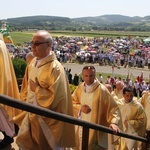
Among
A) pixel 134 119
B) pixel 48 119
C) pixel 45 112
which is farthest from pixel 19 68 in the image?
pixel 45 112

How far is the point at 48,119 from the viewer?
3891 millimetres

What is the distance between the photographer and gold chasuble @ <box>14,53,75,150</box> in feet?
12.7

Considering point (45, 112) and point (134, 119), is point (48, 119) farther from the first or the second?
point (134, 119)

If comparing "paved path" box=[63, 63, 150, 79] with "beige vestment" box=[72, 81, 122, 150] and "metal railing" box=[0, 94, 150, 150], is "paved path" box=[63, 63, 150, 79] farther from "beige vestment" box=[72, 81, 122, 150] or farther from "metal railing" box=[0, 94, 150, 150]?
"metal railing" box=[0, 94, 150, 150]

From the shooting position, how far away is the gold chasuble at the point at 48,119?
152 inches

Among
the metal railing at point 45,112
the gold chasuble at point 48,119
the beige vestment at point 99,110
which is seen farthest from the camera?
the beige vestment at point 99,110

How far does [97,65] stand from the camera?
112ft

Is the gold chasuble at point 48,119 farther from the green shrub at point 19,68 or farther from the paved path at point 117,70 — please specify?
the paved path at point 117,70

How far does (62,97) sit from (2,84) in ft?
3.23

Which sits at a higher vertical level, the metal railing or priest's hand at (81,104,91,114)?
the metal railing

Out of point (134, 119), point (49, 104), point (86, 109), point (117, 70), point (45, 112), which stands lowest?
point (117, 70)

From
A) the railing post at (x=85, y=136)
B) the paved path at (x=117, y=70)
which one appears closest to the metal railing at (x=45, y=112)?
the railing post at (x=85, y=136)

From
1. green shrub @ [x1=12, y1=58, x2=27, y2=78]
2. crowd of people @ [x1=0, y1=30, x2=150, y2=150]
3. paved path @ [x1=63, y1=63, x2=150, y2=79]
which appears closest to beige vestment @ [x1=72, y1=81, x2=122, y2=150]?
crowd of people @ [x1=0, y1=30, x2=150, y2=150]

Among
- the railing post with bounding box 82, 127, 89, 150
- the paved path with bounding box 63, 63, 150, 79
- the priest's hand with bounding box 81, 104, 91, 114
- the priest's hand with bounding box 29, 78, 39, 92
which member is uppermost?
the priest's hand with bounding box 29, 78, 39, 92
